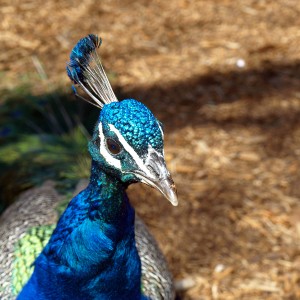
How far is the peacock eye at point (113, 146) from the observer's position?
1.35 metres

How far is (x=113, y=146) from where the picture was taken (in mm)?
1362

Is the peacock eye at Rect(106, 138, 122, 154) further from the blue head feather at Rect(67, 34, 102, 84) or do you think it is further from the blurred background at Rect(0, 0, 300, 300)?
the blurred background at Rect(0, 0, 300, 300)

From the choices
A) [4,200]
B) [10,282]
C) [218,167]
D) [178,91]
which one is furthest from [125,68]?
[10,282]

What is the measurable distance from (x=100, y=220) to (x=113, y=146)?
248 mm

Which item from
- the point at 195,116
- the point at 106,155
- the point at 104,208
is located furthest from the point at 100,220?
the point at 195,116

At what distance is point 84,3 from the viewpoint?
425cm

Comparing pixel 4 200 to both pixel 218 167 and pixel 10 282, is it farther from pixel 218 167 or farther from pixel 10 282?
pixel 218 167

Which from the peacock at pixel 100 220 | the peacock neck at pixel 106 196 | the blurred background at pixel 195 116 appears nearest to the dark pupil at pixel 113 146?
the peacock at pixel 100 220

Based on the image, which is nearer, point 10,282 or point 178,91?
point 10,282

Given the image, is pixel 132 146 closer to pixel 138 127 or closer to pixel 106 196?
pixel 138 127

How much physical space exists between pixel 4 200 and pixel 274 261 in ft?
3.76

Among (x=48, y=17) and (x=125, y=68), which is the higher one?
(x=48, y=17)

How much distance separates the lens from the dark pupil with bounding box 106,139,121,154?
4.44 feet

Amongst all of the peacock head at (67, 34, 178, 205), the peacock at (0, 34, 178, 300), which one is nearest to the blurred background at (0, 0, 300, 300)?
the peacock at (0, 34, 178, 300)
